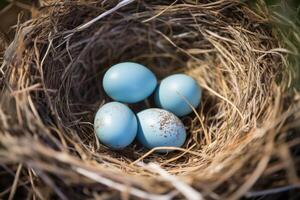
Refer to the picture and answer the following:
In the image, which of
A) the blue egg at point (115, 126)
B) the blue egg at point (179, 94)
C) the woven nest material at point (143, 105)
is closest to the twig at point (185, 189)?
the woven nest material at point (143, 105)

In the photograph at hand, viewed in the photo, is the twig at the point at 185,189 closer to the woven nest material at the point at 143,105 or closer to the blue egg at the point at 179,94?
the woven nest material at the point at 143,105

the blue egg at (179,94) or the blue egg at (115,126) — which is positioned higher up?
the blue egg at (115,126)

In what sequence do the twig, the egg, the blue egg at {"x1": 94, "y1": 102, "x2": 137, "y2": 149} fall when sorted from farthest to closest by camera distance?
1. the egg
2. the blue egg at {"x1": 94, "y1": 102, "x2": 137, "y2": 149}
3. the twig

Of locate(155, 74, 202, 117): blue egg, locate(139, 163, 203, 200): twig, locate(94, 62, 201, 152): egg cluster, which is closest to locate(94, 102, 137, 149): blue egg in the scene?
locate(94, 62, 201, 152): egg cluster

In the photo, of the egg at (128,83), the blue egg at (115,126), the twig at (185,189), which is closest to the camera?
the twig at (185,189)

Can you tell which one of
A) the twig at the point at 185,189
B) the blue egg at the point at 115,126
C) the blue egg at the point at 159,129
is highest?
the twig at the point at 185,189

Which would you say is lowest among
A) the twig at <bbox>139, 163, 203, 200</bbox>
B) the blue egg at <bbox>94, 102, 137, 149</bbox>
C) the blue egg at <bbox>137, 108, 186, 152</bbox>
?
the blue egg at <bbox>137, 108, 186, 152</bbox>

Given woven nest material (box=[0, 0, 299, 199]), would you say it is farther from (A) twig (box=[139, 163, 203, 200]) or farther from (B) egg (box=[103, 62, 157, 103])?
(B) egg (box=[103, 62, 157, 103])
